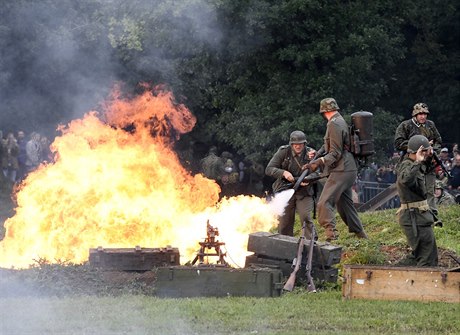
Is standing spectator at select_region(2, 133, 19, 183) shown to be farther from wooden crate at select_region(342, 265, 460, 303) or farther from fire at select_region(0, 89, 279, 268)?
wooden crate at select_region(342, 265, 460, 303)

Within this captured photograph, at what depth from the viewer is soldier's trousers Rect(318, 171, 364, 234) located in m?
16.9

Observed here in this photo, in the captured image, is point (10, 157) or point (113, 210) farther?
point (10, 157)

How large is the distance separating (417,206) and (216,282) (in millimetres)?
2649

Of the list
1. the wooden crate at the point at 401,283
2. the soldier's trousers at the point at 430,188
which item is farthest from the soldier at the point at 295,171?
the wooden crate at the point at 401,283

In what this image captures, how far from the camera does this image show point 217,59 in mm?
27531

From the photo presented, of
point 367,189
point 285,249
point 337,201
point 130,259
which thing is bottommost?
point 130,259

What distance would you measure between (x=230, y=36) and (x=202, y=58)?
2.99 feet

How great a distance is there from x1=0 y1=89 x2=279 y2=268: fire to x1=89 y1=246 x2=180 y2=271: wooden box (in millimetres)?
854

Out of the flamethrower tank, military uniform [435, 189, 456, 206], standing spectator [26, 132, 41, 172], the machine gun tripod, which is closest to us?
the machine gun tripod

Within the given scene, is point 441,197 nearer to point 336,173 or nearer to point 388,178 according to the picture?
point 336,173

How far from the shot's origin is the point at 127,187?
54.5 ft

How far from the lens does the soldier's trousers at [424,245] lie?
14.4 m

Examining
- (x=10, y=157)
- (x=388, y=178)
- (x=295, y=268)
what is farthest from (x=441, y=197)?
(x=10, y=157)

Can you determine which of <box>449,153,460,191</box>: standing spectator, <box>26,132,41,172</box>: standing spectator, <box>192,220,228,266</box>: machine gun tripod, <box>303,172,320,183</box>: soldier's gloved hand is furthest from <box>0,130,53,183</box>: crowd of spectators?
<box>192,220,228,266</box>: machine gun tripod
